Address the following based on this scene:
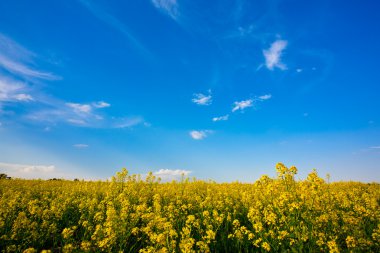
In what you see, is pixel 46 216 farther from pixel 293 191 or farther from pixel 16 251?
pixel 293 191

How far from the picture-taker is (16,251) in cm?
678

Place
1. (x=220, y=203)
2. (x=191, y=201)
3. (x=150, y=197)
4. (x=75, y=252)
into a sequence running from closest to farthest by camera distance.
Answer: (x=75, y=252) → (x=220, y=203) → (x=191, y=201) → (x=150, y=197)

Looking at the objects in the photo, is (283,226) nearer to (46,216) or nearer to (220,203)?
(220,203)

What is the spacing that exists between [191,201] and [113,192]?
3554 mm

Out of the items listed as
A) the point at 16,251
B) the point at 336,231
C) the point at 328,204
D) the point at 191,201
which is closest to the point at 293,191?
the point at 336,231

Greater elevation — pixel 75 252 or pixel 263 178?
pixel 263 178

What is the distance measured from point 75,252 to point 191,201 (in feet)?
19.6

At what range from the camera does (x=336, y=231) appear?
710cm

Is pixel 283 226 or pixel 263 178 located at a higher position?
pixel 263 178

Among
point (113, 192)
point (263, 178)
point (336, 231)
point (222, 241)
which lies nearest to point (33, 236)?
point (113, 192)

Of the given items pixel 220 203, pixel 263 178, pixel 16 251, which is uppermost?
pixel 263 178

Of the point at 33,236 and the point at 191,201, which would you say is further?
the point at 191,201

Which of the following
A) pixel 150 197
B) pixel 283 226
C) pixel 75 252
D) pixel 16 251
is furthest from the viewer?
pixel 150 197

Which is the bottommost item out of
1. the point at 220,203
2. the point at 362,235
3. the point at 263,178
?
the point at 362,235
